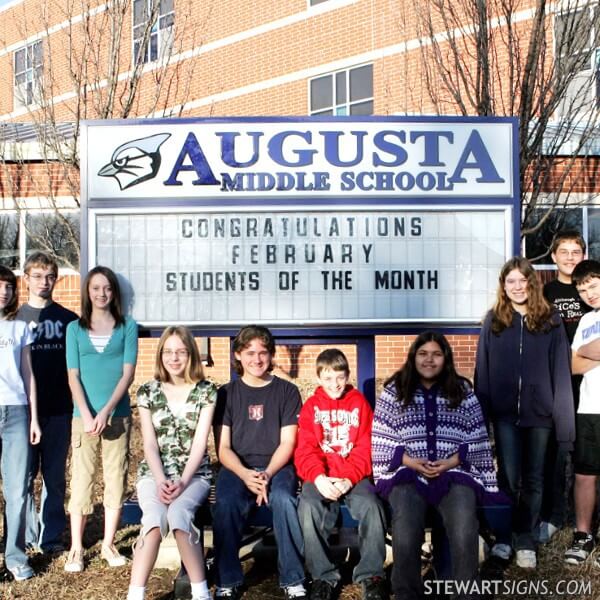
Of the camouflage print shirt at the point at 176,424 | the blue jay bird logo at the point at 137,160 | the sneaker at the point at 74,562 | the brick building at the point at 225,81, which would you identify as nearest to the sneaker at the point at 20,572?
the sneaker at the point at 74,562

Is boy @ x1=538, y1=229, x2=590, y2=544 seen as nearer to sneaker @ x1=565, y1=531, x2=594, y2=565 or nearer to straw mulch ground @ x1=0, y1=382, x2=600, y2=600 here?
straw mulch ground @ x1=0, y1=382, x2=600, y2=600

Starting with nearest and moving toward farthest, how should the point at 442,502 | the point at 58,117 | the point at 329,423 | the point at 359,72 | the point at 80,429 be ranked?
the point at 442,502, the point at 329,423, the point at 80,429, the point at 359,72, the point at 58,117

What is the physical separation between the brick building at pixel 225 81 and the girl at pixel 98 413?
174 inches

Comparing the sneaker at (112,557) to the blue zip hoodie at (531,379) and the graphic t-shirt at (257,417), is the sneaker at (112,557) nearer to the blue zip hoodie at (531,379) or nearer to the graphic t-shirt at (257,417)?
the graphic t-shirt at (257,417)

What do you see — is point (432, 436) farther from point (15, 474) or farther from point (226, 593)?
point (15, 474)

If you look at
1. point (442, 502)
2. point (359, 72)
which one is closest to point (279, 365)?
point (359, 72)

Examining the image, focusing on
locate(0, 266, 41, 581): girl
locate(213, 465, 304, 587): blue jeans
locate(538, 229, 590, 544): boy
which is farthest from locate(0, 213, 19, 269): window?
locate(538, 229, 590, 544): boy

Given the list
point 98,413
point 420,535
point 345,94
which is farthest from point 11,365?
point 345,94

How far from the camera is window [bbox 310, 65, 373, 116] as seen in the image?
14.2 m

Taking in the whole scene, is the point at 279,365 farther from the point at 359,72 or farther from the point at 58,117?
the point at 58,117

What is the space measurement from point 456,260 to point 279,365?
6.58 m

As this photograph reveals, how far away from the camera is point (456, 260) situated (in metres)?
5.43

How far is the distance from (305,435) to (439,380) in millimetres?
811

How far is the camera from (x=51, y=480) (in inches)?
193
